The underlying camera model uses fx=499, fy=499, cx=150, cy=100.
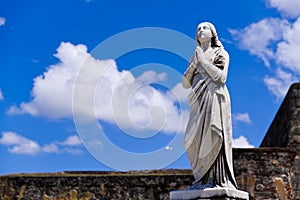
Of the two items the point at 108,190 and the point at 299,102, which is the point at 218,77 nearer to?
the point at 108,190

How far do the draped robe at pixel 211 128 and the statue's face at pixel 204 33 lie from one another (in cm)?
20

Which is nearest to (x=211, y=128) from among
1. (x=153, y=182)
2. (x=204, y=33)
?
(x=204, y=33)

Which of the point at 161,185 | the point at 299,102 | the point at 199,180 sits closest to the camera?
the point at 199,180

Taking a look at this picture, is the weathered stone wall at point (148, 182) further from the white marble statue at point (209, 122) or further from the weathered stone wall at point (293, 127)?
the white marble statue at point (209, 122)

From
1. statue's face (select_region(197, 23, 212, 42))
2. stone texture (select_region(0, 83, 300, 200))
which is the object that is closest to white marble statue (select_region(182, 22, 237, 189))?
statue's face (select_region(197, 23, 212, 42))

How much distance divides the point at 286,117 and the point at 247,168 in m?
1.87

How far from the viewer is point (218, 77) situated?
4.81m

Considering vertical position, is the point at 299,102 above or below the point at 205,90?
above

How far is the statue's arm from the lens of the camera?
4.82 m

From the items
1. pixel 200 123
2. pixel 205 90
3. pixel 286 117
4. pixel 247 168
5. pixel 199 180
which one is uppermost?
pixel 286 117

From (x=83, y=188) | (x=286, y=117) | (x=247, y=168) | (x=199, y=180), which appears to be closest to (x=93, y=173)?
(x=83, y=188)

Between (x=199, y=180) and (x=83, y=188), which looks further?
(x=83, y=188)

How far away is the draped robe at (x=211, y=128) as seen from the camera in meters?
4.68

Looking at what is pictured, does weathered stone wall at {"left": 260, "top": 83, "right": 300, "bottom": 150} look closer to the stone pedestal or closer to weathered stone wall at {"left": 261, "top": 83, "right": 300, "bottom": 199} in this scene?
weathered stone wall at {"left": 261, "top": 83, "right": 300, "bottom": 199}
